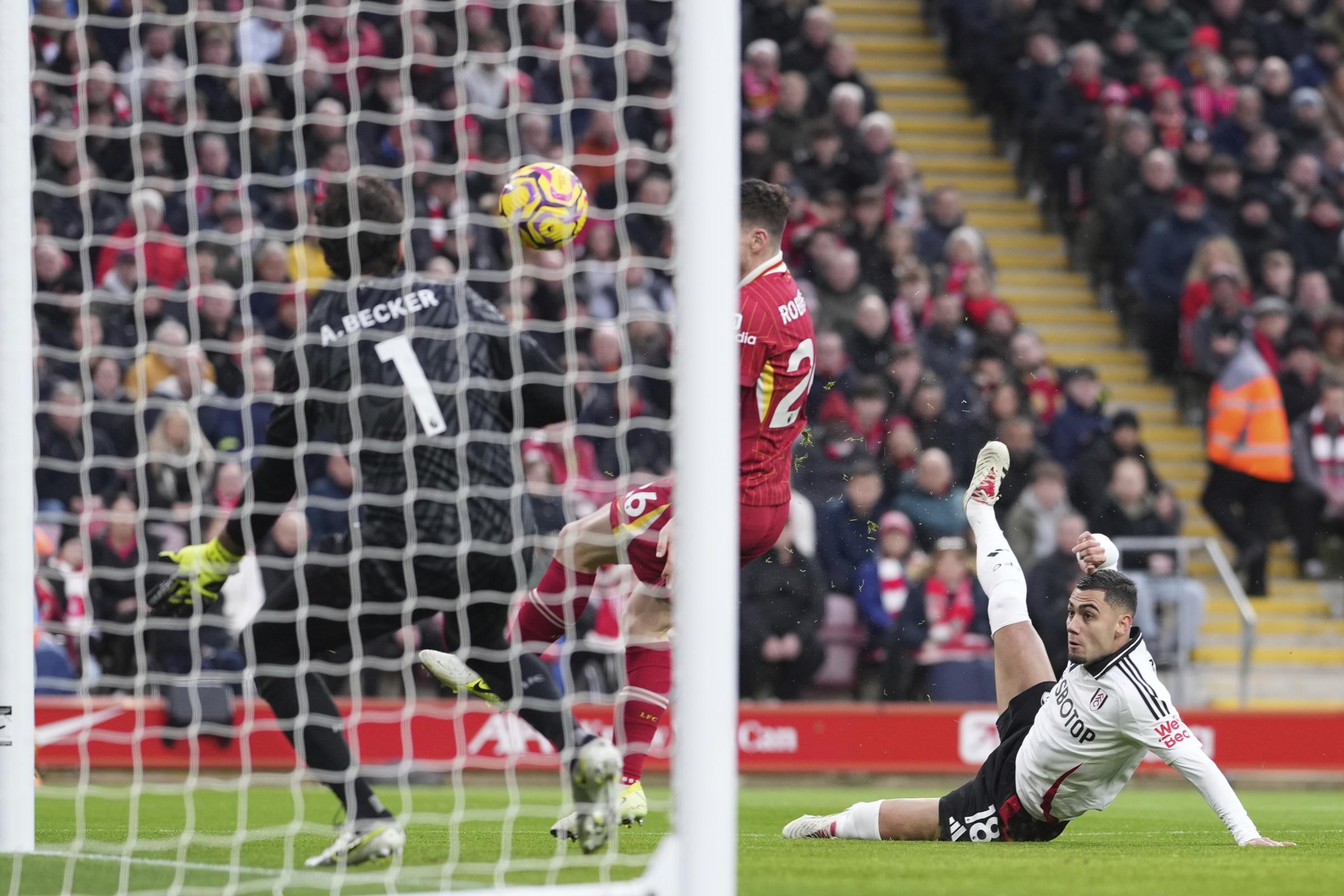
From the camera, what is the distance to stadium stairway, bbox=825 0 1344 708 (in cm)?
1291

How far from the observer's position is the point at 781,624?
11711 mm

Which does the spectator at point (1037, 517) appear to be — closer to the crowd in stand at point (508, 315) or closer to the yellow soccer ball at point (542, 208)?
the crowd in stand at point (508, 315)

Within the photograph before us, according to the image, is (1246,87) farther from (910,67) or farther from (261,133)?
(261,133)

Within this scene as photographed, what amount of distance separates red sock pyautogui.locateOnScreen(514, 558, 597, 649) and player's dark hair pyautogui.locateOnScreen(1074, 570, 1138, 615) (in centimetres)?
176

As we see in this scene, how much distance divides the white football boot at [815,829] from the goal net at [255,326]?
187 centimetres

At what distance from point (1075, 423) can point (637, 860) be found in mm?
7964

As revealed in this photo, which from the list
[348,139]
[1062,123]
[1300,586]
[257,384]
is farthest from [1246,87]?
[257,384]

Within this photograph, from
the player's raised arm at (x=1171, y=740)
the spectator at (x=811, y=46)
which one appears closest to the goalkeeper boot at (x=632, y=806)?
the player's raised arm at (x=1171, y=740)

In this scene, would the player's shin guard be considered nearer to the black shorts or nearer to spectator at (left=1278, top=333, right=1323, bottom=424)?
→ the black shorts

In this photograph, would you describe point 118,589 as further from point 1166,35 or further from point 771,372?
point 1166,35

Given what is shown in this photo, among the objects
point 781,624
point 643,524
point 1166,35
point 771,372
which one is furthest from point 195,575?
point 1166,35

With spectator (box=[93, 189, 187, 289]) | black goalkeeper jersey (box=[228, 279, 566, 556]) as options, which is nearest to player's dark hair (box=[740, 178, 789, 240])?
black goalkeeper jersey (box=[228, 279, 566, 556])

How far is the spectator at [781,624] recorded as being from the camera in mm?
11414

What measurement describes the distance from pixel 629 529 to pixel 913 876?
1698 mm
